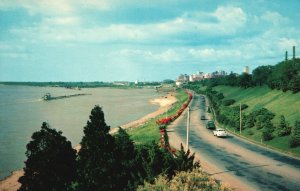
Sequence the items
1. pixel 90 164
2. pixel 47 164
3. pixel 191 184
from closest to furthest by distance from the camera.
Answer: pixel 191 184 < pixel 47 164 < pixel 90 164

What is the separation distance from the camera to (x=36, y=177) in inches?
802

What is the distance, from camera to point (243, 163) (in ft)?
119

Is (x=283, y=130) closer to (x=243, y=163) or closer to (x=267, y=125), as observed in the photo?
(x=267, y=125)

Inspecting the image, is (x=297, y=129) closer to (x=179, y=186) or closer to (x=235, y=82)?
(x=179, y=186)

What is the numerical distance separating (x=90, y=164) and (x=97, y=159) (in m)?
0.60

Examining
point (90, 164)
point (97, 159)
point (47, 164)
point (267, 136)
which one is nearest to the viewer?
point (47, 164)

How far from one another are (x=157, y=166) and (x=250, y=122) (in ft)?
129

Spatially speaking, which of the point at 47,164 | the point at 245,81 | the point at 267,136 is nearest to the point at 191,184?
the point at 47,164

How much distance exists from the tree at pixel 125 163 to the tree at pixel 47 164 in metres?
3.45

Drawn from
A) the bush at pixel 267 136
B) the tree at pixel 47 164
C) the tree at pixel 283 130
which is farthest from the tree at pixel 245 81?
the tree at pixel 47 164

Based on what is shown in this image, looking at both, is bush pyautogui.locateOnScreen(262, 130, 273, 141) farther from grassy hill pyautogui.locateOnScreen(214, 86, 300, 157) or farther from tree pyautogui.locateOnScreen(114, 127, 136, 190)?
tree pyautogui.locateOnScreen(114, 127, 136, 190)

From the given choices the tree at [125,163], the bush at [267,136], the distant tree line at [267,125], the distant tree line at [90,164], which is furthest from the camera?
the bush at [267,136]

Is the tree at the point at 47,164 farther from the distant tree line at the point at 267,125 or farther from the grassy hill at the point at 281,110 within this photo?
the distant tree line at the point at 267,125

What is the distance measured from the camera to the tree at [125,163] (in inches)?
929
